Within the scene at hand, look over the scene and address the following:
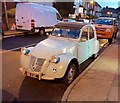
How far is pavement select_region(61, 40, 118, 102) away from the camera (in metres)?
5.78

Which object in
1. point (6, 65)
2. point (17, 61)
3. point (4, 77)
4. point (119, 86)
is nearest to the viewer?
point (119, 86)

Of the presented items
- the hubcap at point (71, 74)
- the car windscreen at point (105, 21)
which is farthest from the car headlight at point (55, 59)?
the car windscreen at point (105, 21)

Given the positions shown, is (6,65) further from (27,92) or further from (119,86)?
(119,86)

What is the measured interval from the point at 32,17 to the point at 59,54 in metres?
12.9

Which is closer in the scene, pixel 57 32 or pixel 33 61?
pixel 33 61

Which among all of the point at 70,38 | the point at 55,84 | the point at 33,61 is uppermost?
the point at 70,38

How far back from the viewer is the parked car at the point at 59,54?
21.3 feet

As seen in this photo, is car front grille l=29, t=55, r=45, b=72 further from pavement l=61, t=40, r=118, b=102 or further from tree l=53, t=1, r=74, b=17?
tree l=53, t=1, r=74, b=17

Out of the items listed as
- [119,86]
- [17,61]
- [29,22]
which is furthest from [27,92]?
[29,22]

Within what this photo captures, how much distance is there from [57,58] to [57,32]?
2143mm

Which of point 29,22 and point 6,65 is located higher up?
point 29,22

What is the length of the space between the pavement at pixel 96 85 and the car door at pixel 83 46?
18.8 inches

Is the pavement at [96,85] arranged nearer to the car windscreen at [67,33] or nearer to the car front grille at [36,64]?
the car front grille at [36,64]

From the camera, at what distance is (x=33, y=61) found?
6.71 meters
